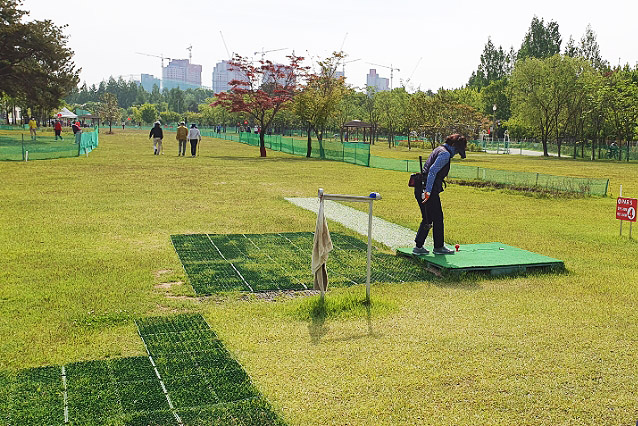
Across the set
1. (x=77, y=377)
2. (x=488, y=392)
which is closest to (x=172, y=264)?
(x=77, y=377)

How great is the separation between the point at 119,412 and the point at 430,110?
5055cm

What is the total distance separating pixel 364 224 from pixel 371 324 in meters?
5.96

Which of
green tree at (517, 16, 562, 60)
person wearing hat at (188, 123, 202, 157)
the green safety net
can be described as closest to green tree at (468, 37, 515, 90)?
green tree at (517, 16, 562, 60)

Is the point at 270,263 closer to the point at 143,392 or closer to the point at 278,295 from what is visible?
the point at 278,295

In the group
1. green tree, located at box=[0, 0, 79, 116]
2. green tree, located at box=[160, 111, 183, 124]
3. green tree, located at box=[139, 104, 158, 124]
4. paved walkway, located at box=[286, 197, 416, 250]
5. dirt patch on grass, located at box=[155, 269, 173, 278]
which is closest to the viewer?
dirt patch on grass, located at box=[155, 269, 173, 278]

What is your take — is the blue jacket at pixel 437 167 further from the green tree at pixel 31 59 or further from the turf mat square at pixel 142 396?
the green tree at pixel 31 59

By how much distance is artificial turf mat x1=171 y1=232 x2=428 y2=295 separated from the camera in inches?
289

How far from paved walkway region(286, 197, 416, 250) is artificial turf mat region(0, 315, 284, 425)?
5.33 metres

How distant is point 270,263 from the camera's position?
27.3 feet

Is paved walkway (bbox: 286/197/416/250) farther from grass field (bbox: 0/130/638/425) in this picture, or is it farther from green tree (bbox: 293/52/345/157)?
green tree (bbox: 293/52/345/157)

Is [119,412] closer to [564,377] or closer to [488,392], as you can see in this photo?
[488,392]

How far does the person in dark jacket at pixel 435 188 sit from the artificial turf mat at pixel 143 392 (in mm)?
4190

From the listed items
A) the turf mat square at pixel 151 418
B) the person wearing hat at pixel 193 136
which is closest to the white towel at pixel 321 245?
the turf mat square at pixel 151 418

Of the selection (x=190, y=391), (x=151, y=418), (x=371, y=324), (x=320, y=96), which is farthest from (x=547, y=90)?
(x=151, y=418)
